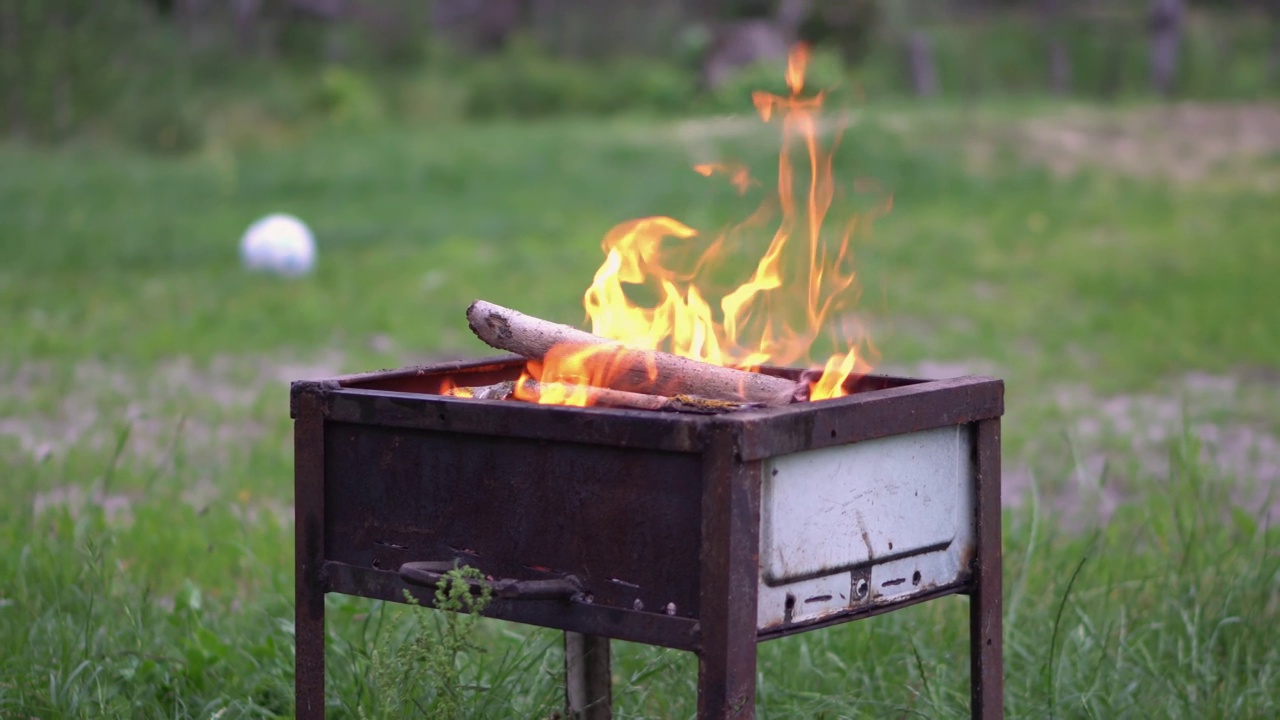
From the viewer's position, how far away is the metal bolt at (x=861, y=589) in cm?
232

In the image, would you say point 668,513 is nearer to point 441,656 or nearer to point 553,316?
point 441,656

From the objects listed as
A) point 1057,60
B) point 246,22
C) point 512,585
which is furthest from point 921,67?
point 512,585

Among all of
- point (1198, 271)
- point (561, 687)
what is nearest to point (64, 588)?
point (561, 687)

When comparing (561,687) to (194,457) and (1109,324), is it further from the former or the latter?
(1109,324)

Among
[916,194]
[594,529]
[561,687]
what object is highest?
[916,194]

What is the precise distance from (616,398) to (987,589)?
0.73 metres

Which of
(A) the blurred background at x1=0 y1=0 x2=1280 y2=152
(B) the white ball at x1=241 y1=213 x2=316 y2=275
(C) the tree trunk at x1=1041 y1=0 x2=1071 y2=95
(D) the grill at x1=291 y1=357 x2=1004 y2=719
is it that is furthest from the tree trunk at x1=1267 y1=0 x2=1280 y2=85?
(D) the grill at x1=291 y1=357 x2=1004 y2=719

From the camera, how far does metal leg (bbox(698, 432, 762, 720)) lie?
2086 millimetres

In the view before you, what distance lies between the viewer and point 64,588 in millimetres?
3469

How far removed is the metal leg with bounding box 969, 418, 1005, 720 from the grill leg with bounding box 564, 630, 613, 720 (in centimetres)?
71

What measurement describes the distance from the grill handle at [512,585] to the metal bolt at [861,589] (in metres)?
0.44

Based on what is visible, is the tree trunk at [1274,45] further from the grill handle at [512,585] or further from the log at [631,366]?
the grill handle at [512,585]

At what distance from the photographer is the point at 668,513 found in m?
2.17

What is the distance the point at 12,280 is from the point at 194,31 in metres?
17.9
